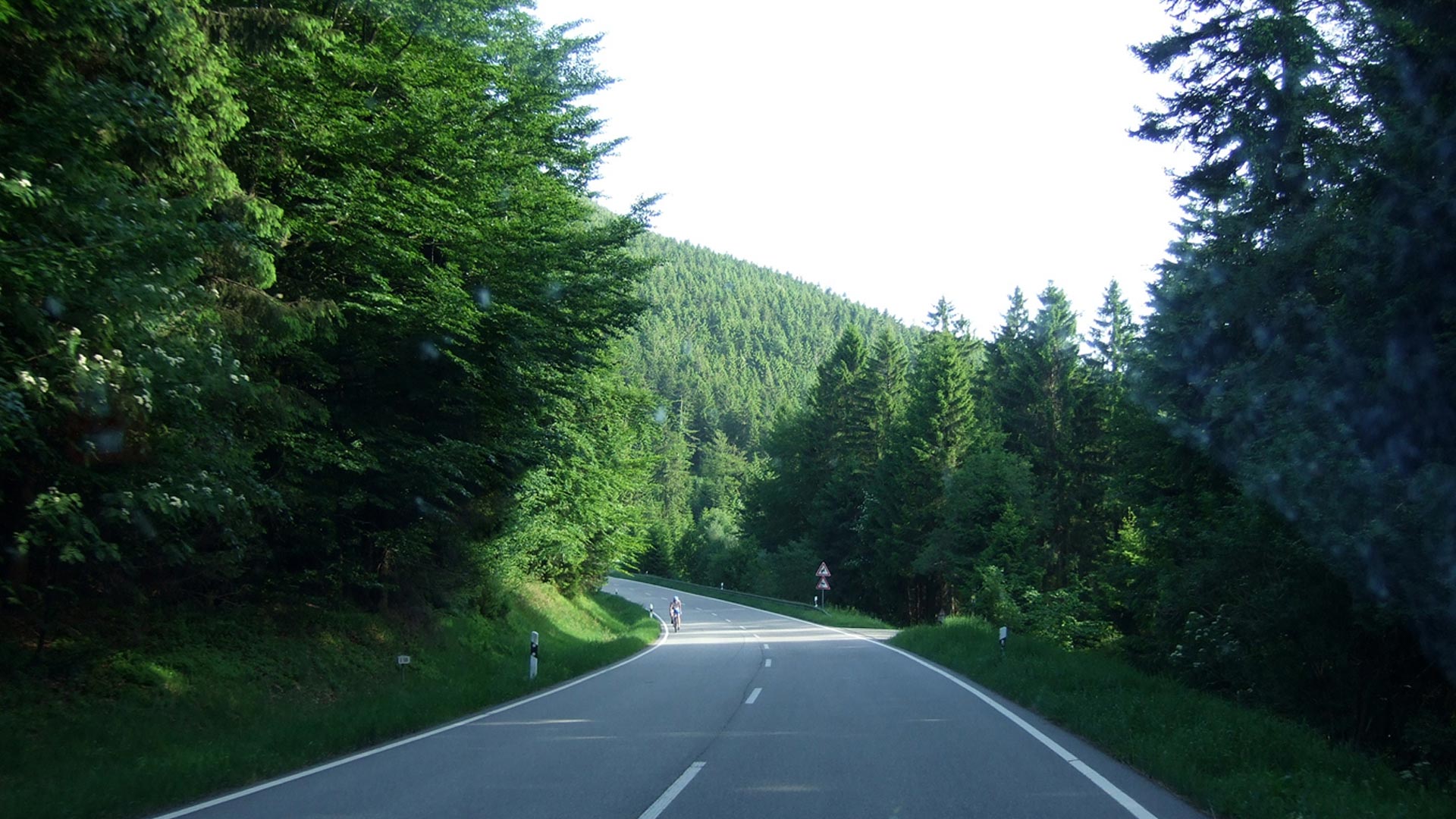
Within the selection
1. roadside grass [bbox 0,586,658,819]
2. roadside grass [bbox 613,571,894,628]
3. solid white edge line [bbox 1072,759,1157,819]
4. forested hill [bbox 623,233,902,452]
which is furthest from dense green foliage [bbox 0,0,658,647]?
forested hill [bbox 623,233,902,452]

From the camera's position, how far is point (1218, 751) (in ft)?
27.7

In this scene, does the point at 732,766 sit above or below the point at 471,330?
below

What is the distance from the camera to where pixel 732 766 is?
339 inches

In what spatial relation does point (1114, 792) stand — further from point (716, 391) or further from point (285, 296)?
point (716, 391)

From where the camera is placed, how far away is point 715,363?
156 m

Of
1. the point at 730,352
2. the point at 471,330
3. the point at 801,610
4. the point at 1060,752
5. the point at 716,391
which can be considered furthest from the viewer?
the point at 730,352

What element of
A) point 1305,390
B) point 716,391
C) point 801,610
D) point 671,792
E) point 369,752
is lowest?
point 369,752

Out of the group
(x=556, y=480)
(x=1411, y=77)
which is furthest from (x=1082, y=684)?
(x=556, y=480)

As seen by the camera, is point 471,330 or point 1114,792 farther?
point 471,330

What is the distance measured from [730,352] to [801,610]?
396 ft

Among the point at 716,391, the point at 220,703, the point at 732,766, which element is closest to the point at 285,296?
the point at 220,703

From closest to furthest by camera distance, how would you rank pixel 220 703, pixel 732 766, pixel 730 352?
pixel 732 766
pixel 220 703
pixel 730 352

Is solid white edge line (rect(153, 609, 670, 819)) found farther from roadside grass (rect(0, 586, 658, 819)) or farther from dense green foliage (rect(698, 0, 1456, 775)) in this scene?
dense green foliage (rect(698, 0, 1456, 775))

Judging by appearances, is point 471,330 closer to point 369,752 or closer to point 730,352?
point 369,752
